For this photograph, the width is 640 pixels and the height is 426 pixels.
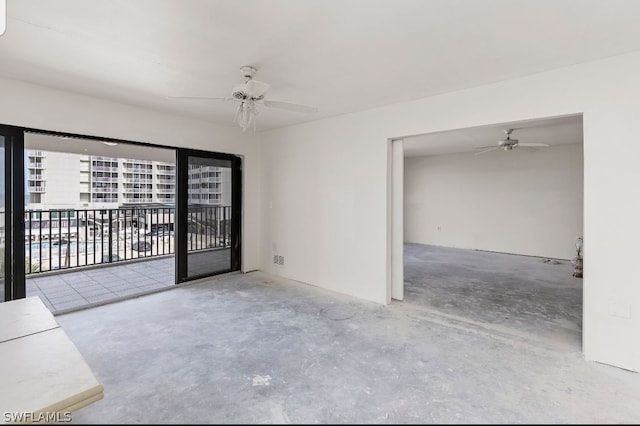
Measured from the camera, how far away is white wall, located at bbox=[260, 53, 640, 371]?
93.0 inches

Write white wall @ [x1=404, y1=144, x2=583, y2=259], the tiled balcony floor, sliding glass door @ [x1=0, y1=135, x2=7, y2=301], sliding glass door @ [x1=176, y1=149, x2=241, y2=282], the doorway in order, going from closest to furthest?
sliding glass door @ [x1=0, y1=135, x2=7, y2=301] → the doorway → the tiled balcony floor → sliding glass door @ [x1=176, y1=149, x2=241, y2=282] → white wall @ [x1=404, y1=144, x2=583, y2=259]

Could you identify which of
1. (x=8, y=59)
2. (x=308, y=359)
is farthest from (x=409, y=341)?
(x=8, y=59)

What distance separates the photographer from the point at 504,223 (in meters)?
7.23

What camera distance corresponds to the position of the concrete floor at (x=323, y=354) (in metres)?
1.07

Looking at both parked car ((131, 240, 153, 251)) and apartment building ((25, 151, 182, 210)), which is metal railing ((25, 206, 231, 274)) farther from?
apartment building ((25, 151, 182, 210))

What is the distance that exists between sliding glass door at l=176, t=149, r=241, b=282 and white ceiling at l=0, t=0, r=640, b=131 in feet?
4.86

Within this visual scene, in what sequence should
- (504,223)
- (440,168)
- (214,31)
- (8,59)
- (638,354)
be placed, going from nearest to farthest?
(214,31), (638,354), (8,59), (504,223), (440,168)

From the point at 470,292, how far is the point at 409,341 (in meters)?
1.99

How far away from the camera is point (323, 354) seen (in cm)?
230

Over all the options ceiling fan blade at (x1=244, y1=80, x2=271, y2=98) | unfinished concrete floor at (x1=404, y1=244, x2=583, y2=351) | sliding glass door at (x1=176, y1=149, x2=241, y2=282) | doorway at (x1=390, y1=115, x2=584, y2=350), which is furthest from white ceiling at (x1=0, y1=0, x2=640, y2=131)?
unfinished concrete floor at (x1=404, y1=244, x2=583, y2=351)

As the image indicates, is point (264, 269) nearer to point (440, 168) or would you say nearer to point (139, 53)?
point (139, 53)

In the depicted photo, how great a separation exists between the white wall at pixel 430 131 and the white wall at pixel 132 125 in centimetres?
28

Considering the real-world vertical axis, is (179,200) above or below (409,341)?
above

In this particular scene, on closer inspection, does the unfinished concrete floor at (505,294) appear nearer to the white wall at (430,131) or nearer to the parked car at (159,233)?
the white wall at (430,131)
